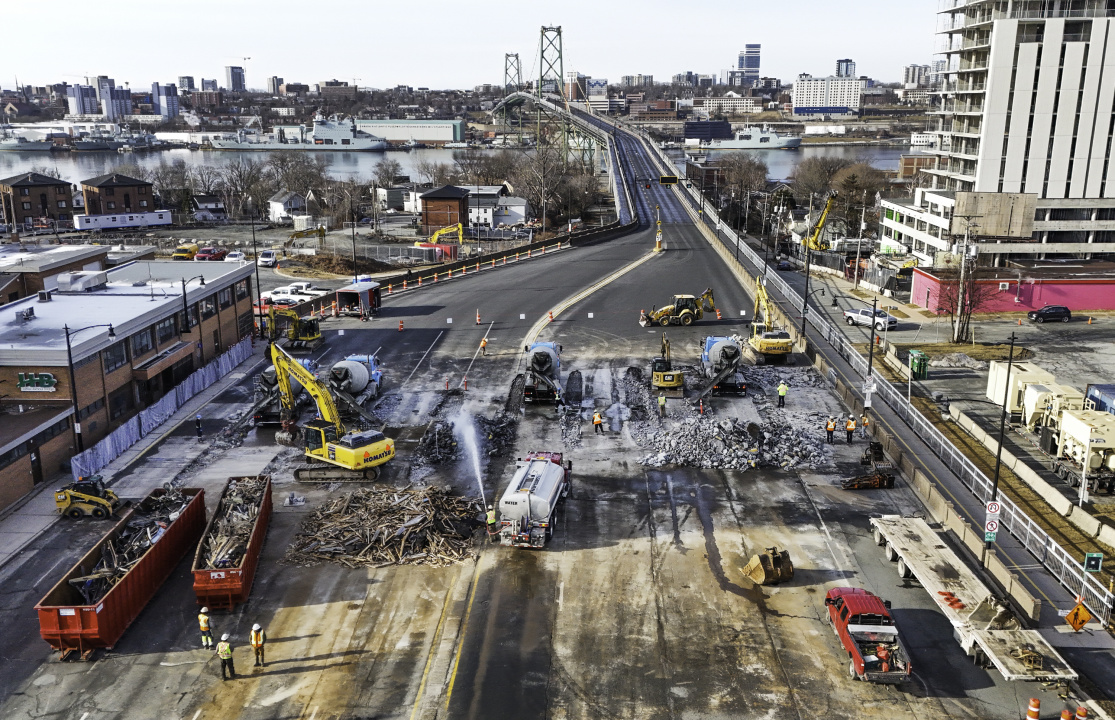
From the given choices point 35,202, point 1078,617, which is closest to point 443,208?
point 35,202

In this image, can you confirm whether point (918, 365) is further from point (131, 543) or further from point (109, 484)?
point (109, 484)

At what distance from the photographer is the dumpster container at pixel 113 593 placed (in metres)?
22.1

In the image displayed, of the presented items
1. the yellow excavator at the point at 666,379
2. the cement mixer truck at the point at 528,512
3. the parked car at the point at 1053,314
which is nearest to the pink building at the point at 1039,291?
the parked car at the point at 1053,314

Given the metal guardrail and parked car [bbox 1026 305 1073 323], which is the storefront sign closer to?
the metal guardrail

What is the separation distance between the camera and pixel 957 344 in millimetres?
54031

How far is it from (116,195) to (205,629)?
344 ft

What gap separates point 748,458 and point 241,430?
71.9ft

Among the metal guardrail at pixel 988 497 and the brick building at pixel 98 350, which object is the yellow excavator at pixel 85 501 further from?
the metal guardrail at pixel 988 497

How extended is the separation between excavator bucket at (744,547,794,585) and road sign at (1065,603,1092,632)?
280 inches

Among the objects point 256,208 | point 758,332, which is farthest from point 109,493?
point 256,208

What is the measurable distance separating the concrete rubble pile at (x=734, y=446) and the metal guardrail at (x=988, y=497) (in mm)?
4477

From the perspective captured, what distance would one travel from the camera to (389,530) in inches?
1126

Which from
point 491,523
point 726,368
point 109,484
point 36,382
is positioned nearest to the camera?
point 491,523

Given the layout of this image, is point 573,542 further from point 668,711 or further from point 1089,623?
point 1089,623
